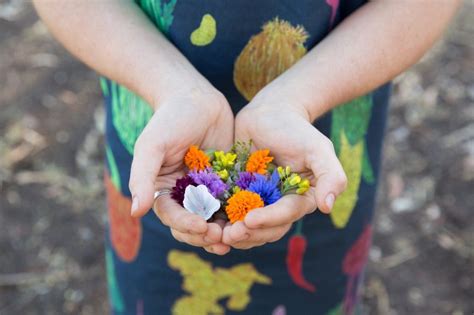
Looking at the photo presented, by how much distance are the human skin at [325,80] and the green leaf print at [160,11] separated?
15cm

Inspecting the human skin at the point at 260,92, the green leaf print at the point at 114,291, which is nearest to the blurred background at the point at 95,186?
the green leaf print at the point at 114,291

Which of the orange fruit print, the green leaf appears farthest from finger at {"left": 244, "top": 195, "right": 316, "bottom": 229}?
the orange fruit print

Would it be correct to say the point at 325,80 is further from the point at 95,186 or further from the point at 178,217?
the point at 95,186

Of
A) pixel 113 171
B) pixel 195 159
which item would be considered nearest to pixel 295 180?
pixel 195 159

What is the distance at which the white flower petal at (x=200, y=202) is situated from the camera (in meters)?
0.80

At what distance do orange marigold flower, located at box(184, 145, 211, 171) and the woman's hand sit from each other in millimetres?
63

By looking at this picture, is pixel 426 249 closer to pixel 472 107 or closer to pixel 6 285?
pixel 472 107

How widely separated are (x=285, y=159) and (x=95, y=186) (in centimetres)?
120

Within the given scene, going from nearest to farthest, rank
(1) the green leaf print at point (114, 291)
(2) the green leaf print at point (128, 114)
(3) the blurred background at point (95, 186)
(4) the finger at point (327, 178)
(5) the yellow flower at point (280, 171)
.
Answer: (4) the finger at point (327, 178)
(5) the yellow flower at point (280, 171)
(2) the green leaf print at point (128, 114)
(1) the green leaf print at point (114, 291)
(3) the blurred background at point (95, 186)

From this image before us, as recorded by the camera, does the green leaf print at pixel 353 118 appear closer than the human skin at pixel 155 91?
No

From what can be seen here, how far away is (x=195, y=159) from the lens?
2.76 ft

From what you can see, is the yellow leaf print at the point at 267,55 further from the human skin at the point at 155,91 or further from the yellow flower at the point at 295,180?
the yellow flower at the point at 295,180

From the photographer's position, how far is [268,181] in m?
0.84

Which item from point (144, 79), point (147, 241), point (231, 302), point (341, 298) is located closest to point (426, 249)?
point (341, 298)
